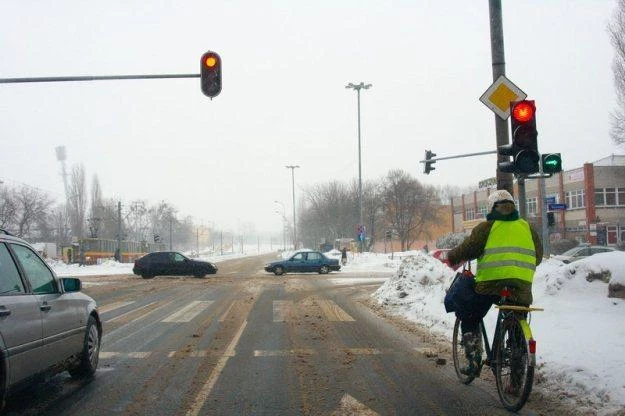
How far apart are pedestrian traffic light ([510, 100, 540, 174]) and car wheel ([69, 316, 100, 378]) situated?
228 inches

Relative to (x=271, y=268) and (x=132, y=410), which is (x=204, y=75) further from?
(x=271, y=268)

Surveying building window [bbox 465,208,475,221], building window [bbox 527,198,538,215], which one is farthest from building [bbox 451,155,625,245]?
building window [bbox 465,208,475,221]

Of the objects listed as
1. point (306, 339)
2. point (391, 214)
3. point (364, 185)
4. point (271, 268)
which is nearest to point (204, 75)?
point (306, 339)

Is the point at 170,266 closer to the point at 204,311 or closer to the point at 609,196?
the point at 204,311

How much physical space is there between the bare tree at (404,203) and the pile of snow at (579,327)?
62.8 m

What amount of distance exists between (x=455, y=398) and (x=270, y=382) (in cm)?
197

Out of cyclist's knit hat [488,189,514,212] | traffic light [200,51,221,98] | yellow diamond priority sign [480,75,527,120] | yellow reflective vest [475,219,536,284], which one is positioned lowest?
yellow reflective vest [475,219,536,284]

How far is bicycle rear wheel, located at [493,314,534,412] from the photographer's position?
4891 millimetres

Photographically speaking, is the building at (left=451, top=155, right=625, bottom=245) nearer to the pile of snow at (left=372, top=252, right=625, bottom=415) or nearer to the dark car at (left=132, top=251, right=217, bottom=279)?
the dark car at (left=132, top=251, right=217, bottom=279)

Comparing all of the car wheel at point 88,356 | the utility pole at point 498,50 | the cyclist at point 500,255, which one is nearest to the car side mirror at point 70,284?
the car wheel at point 88,356

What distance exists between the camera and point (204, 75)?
1355 centimetres

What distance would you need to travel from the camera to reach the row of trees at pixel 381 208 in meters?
75.2

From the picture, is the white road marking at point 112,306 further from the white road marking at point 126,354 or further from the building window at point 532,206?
the building window at point 532,206

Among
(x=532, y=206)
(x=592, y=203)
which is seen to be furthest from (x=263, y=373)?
(x=532, y=206)
